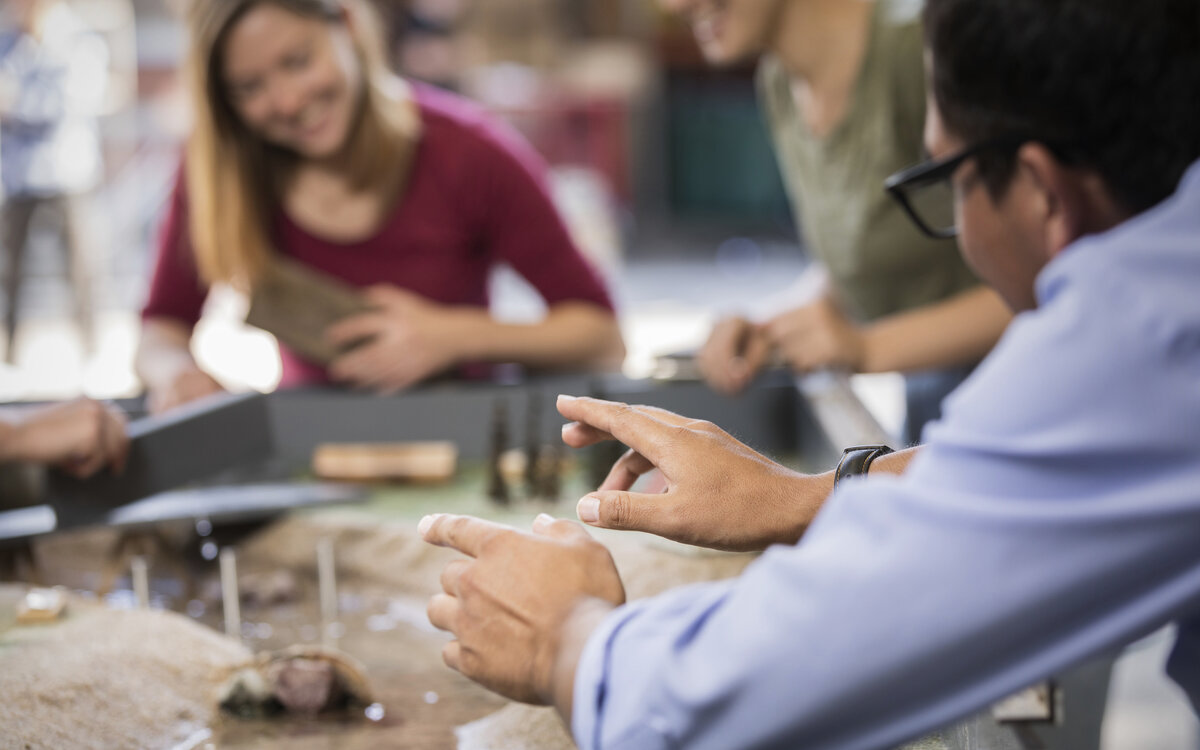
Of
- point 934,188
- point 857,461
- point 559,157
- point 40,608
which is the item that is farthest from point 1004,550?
point 559,157

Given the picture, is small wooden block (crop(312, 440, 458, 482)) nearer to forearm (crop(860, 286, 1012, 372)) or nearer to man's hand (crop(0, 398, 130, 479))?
man's hand (crop(0, 398, 130, 479))

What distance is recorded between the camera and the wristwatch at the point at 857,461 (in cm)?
99

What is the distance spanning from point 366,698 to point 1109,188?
31.5 inches

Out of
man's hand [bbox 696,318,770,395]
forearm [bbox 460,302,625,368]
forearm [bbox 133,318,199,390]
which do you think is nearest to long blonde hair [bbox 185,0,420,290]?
forearm [bbox 133,318,199,390]

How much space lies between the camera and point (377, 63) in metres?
2.21

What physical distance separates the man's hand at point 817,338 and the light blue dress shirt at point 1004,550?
1.23 metres

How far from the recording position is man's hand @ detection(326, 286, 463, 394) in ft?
6.63

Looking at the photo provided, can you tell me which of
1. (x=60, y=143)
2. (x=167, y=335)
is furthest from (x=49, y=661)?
(x=60, y=143)

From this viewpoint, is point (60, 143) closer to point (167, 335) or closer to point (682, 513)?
point (167, 335)

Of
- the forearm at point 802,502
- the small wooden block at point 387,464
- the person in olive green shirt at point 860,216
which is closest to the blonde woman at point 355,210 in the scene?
the small wooden block at point 387,464

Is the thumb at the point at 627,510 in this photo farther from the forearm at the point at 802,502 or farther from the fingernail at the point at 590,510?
the forearm at the point at 802,502

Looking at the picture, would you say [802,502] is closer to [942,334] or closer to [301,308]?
[942,334]

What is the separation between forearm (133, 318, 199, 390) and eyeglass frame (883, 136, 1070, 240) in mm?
1300

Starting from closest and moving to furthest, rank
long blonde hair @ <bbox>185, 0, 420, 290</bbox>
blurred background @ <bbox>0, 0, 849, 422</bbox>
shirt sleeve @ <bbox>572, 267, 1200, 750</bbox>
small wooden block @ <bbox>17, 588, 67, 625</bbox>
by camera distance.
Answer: shirt sleeve @ <bbox>572, 267, 1200, 750</bbox> → small wooden block @ <bbox>17, 588, 67, 625</bbox> → long blonde hair @ <bbox>185, 0, 420, 290</bbox> → blurred background @ <bbox>0, 0, 849, 422</bbox>
